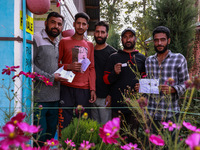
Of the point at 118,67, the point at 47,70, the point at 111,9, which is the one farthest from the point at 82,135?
the point at 111,9

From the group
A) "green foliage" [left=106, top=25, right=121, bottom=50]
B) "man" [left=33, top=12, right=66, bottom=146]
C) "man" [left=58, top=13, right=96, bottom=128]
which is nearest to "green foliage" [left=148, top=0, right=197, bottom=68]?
"man" [left=58, top=13, right=96, bottom=128]

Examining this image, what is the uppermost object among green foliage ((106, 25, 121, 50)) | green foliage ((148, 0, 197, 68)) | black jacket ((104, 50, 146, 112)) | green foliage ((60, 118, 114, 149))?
green foliage ((106, 25, 121, 50))

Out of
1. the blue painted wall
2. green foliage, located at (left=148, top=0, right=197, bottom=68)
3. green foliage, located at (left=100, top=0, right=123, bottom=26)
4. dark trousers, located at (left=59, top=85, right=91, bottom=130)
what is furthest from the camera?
green foliage, located at (left=100, top=0, right=123, bottom=26)

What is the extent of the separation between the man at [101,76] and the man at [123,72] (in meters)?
0.18

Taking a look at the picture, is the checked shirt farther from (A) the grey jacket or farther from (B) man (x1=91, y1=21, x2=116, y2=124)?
(A) the grey jacket

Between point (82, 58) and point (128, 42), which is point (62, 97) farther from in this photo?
point (128, 42)

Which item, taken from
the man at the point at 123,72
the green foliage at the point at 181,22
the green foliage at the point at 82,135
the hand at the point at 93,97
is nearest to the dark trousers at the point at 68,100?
the hand at the point at 93,97

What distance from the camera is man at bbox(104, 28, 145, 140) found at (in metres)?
2.73

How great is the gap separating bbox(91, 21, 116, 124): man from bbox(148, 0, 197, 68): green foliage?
2.85m

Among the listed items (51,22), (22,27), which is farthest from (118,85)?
(22,27)

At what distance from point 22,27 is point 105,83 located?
142 centimetres

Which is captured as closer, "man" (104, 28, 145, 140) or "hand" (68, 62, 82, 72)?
"hand" (68, 62, 82, 72)

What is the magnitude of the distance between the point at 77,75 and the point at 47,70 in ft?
1.54

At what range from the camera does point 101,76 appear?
312 cm
